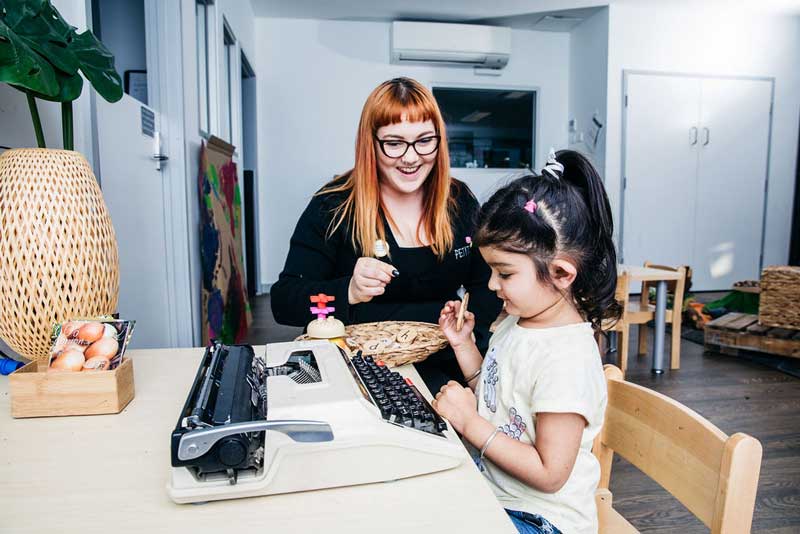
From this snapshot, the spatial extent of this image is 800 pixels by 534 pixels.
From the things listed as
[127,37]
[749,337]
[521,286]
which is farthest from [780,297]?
[127,37]

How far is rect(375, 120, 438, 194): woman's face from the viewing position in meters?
1.34

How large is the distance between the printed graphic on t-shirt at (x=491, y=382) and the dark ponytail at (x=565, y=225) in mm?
185

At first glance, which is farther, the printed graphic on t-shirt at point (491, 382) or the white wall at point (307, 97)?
the white wall at point (307, 97)

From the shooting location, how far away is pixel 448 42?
222 inches

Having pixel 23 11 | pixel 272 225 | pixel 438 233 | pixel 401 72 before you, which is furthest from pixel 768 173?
pixel 23 11

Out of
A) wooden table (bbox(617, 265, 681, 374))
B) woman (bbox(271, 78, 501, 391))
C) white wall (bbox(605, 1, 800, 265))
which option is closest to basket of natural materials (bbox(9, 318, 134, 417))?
woman (bbox(271, 78, 501, 391))

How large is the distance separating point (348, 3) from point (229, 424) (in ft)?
17.9

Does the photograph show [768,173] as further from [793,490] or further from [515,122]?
[793,490]

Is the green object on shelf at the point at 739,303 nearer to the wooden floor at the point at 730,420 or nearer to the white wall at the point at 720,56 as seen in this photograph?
the wooden floor at the point at 730,420

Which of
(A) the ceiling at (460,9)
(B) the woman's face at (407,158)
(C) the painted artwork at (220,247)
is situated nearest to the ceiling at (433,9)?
(A) the ceiling at (460,9)

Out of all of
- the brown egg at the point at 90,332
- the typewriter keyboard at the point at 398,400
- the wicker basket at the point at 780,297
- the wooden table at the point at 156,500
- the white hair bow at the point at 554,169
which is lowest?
the wicker basket at the point at 780,297

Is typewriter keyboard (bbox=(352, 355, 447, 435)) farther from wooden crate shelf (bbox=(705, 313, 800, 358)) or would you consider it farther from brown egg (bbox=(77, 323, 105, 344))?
wooden crate shelf (bbox=(705, 313, 800, 358))

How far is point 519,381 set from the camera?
894 mm

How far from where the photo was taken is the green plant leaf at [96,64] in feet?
3.15
